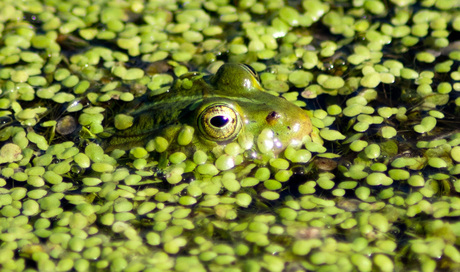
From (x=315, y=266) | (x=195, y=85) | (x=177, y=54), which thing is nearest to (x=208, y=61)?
(x=177, y=54)

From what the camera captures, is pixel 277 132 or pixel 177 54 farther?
pixel 177 54

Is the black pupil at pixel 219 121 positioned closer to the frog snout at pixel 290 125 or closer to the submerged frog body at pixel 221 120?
the submerged frog body at pixel 221 120

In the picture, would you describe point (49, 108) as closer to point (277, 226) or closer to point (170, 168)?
point (170, 168)

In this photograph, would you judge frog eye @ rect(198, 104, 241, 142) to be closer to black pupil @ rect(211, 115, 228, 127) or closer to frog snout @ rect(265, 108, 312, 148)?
black pupil @ rect(211, 115, 228, 127)

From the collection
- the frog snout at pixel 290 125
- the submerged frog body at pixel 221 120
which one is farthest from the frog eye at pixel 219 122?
the frog snout at pixel 290 125

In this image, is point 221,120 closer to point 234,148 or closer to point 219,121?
point 219,121

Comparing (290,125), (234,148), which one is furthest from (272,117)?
(234,148)

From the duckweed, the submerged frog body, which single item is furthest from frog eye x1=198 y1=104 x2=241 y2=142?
the duckweed

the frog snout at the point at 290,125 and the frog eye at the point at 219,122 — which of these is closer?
the frog eye at the point at 219,122
